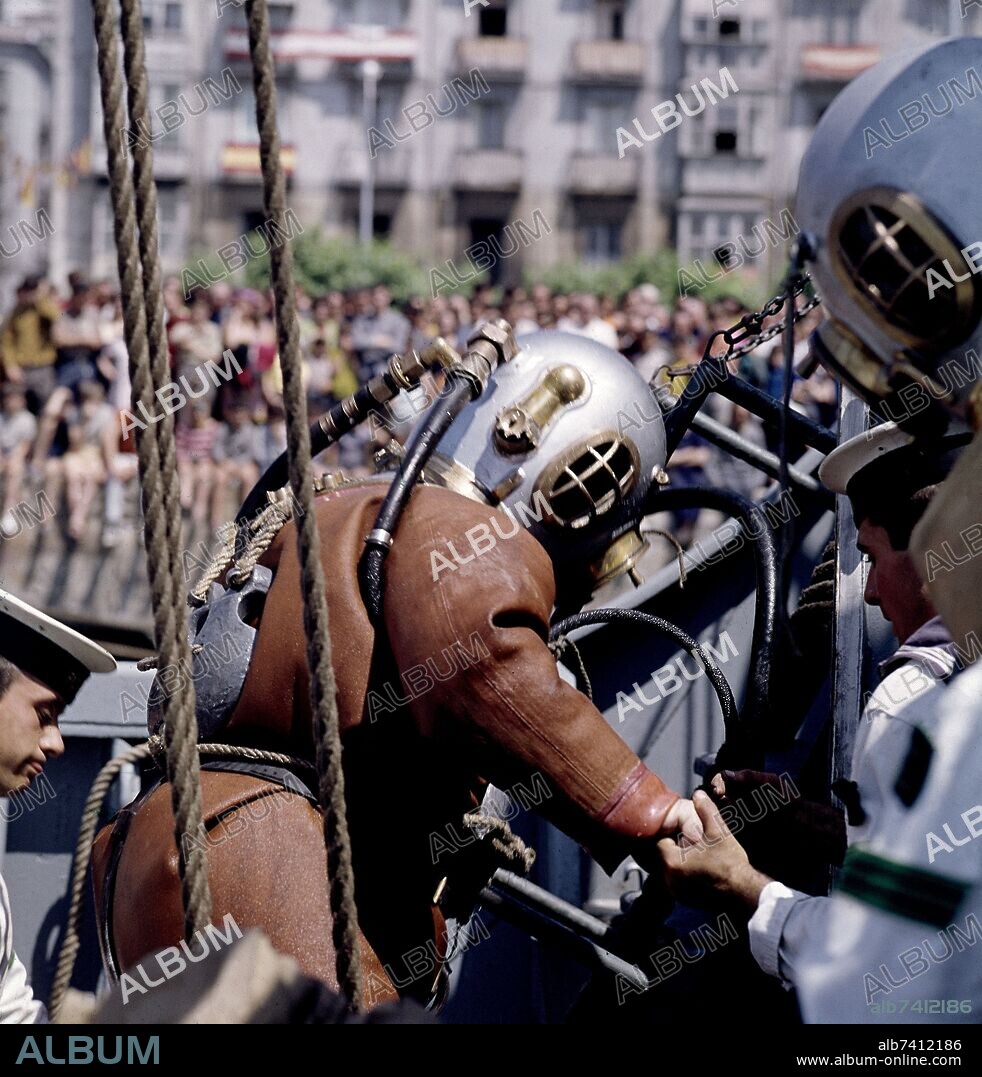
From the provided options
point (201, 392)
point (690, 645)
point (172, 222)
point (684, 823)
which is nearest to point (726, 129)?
point (172, 222)

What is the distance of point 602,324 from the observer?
37.3 feet

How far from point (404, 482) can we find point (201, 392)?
7.16 meters

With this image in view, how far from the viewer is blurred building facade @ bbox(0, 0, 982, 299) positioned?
37.3 m

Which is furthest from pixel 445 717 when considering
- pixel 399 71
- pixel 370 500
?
pixel 399 71

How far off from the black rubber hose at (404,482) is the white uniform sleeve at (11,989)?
31.4 inches

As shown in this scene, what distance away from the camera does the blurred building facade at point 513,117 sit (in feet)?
122

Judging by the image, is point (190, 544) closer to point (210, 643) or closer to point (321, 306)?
point (321, 306)

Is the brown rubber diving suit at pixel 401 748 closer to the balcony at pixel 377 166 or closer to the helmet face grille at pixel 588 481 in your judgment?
the helmet face grille at pixel 588 481

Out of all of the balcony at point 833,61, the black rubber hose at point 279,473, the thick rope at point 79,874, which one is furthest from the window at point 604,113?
the thick rope at point 79,874

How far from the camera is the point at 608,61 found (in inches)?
1560

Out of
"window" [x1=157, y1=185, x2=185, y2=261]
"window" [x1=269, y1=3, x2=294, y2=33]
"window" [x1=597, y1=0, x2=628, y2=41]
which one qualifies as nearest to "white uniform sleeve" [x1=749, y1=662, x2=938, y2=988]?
"window" [x1=157, y1=185, x2=185, y2=261]

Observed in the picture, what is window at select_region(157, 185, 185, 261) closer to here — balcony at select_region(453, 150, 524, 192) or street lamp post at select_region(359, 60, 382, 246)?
street lamp post at select_region(359, 60, 382, 246)

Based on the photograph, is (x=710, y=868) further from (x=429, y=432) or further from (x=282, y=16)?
(x=282, y=16)

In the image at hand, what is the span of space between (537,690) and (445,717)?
16 centimetres
